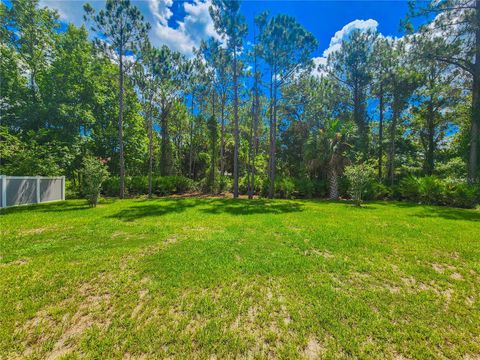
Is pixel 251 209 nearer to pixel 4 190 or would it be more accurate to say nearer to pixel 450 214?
pixel 450 214

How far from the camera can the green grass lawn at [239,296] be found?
6.67ft

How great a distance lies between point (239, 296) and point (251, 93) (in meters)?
16.6

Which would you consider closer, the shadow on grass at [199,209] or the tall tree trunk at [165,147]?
the shadow on grass at [199,209]

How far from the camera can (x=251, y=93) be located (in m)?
16.8

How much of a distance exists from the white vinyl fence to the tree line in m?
1.01

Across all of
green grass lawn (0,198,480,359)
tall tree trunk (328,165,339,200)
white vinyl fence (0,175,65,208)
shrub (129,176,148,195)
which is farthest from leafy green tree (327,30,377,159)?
white vinyl fence (0,175,65,208)

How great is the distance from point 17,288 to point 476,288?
21.9 feet

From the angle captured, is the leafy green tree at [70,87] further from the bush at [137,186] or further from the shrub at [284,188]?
the shrub at [284,188]

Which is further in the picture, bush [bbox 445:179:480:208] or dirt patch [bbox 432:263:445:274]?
bush [bbox 445:179:480:208]

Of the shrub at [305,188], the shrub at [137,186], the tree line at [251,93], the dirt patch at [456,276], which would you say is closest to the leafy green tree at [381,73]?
the tree line at [251,93]

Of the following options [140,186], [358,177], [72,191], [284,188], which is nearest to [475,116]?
[358,177]

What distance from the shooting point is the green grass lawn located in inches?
80.0

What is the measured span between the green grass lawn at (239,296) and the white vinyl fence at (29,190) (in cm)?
612

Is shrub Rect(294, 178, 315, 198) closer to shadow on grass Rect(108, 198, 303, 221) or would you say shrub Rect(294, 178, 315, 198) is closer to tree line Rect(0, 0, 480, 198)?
tree line Rect(0, 0, 480, 198)
